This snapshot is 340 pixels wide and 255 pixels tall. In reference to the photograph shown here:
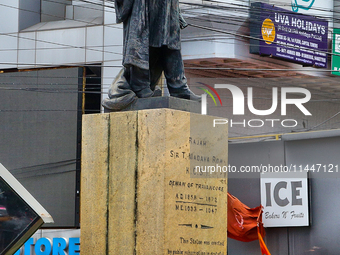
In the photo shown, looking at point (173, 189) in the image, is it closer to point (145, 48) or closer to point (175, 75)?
point (175, 75)

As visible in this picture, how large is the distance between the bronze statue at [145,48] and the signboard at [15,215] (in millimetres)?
1219

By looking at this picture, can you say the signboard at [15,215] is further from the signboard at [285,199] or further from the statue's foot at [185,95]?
the signboard at [285,199]

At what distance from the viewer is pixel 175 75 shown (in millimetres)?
6168

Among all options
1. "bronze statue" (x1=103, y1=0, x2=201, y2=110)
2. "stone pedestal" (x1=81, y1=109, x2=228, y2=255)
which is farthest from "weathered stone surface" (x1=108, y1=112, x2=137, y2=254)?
"bronze statue" (x1=103, y1=0, x2=201, y2=110)

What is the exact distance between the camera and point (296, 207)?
1442cm

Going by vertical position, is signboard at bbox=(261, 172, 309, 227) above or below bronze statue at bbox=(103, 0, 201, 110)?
below

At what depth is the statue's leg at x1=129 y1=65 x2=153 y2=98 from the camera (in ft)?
19.5

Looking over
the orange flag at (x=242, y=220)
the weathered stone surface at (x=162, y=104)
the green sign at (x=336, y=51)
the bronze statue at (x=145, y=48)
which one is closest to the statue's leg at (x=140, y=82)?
the bronze statue at (x=145, y=48)

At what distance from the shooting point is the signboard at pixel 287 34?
56.1 ft

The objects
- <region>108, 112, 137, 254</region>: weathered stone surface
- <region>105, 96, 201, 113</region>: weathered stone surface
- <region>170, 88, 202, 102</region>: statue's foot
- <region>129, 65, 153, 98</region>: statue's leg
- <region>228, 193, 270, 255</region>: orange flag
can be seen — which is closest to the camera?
<region>108, 112, 137, 254</region>: weathered stone surface

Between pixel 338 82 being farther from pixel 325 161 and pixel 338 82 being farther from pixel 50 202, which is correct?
pixel 50 202

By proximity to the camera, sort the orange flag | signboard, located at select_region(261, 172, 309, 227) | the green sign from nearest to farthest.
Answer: the orange flag → signboard, located at select_region(261, 172, 309, 227) → the green sign

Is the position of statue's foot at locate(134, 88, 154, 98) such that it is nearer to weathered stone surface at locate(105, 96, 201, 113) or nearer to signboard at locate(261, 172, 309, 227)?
weathered stone surface at locate(105, 96, 201, 113)

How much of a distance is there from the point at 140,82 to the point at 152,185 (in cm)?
115
